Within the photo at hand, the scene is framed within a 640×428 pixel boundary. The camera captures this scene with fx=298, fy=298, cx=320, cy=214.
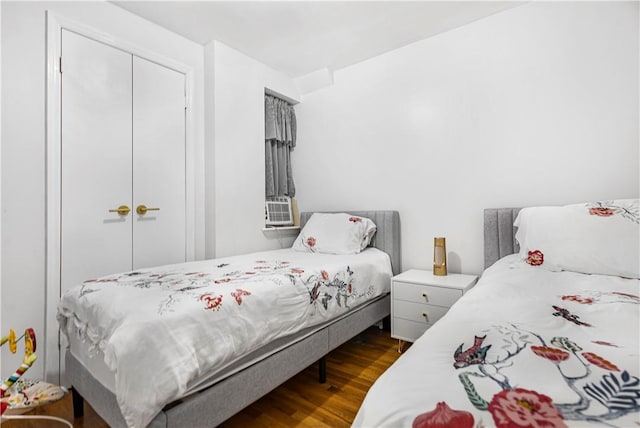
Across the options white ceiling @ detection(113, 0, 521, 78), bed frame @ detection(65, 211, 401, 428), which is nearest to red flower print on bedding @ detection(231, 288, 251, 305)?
bed frame @ detection(65, 211, 401, 428)

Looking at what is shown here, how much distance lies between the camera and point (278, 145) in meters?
3.46

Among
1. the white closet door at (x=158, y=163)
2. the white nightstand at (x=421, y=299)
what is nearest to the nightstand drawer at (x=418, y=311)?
the white nightstand at (x=421, y=299)

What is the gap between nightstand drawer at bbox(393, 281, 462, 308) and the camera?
2.08m

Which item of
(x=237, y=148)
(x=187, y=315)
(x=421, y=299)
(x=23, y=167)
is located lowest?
(x=421, y=299)

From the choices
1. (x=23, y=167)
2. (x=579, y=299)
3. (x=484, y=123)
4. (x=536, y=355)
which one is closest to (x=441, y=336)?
(x=536, y=355)

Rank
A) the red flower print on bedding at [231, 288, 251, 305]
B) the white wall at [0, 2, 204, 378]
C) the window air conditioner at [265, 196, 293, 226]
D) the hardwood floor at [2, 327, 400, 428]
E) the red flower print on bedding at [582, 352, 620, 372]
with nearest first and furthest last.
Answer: the red flower print on bedding at [582, 352, 620, 372] < the red flower print on bedding at [231, 288, 251, 305] < the hardwood floor at [2, 327, 400, 428] < the white wall at [0, 2, 204, 378] < the window air conditioner at [265, 196, 293, 226]

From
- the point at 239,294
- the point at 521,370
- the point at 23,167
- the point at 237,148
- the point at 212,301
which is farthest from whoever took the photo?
the point at 237,148

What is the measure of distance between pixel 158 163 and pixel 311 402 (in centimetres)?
211

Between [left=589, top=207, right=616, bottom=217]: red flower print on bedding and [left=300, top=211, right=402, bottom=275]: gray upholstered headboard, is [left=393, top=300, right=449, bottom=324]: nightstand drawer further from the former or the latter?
[left=589, top=207, right=616, bottom=217]: red flower print on bedding

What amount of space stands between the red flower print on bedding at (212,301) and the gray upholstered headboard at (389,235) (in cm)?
173

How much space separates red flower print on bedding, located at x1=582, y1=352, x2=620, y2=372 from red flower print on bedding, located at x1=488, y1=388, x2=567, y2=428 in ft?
0.72

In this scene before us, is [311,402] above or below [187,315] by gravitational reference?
below

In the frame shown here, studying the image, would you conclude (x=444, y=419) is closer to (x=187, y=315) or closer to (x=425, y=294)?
(x=187, y=315)

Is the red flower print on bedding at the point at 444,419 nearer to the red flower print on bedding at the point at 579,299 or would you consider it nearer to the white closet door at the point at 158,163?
the red flower print on bedding at the point at 579,299
